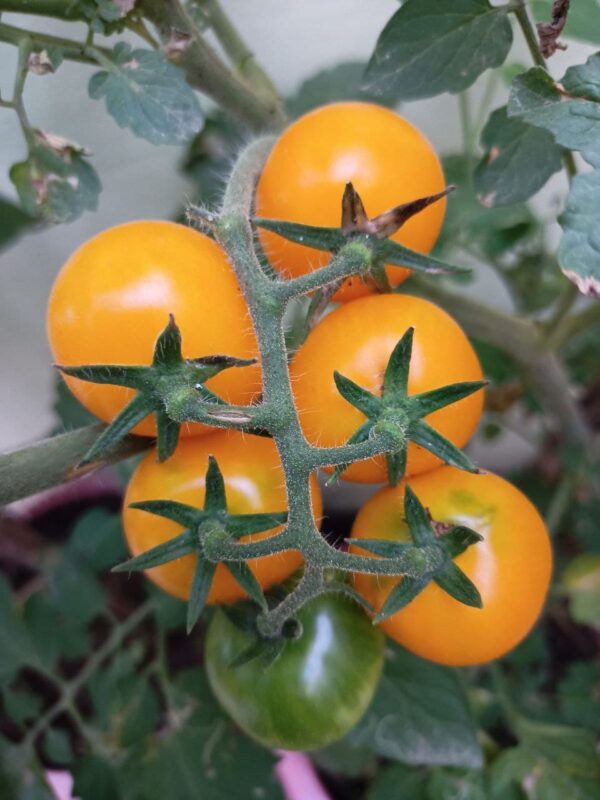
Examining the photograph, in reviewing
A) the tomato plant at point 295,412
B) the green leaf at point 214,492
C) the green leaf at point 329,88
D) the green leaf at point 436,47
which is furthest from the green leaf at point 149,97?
the green leaf at point 329,88

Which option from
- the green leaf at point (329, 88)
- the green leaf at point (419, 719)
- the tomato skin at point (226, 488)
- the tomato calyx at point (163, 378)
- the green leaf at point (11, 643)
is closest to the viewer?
the tomato calyx at point (163, 378)

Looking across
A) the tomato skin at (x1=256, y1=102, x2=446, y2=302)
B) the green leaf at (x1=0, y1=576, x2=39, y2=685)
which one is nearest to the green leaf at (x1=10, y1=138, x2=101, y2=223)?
the tomato skin at (x1=256, y1=102, x2=446, y2=302)

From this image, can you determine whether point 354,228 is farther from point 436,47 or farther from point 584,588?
point 584,588

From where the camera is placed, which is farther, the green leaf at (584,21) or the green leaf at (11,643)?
the green leaf at (11,643)

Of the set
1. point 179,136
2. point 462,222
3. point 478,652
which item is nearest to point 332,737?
point 478,652

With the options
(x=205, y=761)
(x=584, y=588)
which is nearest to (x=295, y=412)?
(x=205, y=761)

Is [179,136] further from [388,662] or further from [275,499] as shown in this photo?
[388,662]

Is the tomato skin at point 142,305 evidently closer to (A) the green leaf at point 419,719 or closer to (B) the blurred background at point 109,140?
(A) the green leaf at point 419,719
